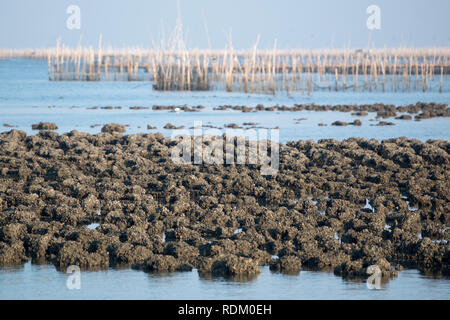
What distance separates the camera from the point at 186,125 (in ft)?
116

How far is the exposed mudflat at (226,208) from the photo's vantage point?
12.6 meters

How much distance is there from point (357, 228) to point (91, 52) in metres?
55.5

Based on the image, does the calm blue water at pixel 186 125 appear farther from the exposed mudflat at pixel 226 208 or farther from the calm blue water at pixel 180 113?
the exposed mudflat at pixel 226 208

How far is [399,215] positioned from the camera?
50.9 feet

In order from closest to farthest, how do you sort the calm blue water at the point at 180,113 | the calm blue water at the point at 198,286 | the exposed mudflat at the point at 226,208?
the calm blue water at the point at 198,286 < the exposed mudflat at the point at 226,208 < the calm blue water at the point at 180,113

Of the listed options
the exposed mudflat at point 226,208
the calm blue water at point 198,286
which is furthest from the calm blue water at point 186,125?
the exposed mudflat at point 226,208

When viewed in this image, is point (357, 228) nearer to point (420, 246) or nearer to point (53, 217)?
point (420, 246)

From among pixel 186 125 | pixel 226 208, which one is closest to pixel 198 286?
pixel 226 208

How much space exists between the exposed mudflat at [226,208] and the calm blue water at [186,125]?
1.64ft

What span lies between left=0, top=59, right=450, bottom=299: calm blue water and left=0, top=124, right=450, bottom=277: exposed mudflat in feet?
1.64

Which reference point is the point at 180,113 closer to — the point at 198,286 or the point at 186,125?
the point at 186,125

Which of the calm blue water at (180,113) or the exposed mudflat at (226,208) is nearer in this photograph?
the exposed mudflat at (226,208)

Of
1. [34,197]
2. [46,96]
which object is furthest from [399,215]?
[46,96]

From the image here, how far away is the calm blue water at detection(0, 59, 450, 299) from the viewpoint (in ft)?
36.3
